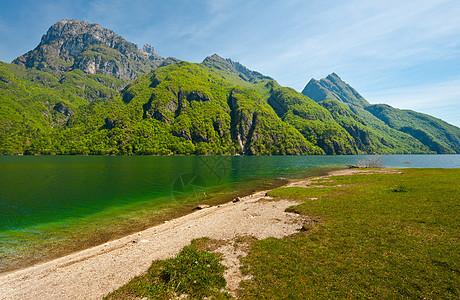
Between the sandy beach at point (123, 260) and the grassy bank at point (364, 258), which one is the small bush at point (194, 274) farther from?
the sandy beach at point (123, 260)

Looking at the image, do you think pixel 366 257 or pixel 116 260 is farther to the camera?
pixel 116 260

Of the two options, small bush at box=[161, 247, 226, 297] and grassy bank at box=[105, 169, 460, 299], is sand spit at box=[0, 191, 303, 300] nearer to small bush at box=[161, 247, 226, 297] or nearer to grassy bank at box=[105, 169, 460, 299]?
grassy bank at box=[105, 169, 460, 299]

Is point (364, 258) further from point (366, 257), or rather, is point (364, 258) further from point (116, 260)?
Result: point (116, 260)

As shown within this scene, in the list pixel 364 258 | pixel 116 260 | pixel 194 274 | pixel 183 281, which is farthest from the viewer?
pixel 116 260

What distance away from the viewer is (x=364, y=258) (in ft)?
39.7

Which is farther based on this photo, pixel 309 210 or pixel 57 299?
pixel 309 210

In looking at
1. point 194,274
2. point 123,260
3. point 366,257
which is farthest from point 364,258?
point 123,260

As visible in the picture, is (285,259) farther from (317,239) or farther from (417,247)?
(417,247)

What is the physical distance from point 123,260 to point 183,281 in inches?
284

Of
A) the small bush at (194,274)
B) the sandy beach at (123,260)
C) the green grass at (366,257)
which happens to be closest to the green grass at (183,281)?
the small bush at (194,274)

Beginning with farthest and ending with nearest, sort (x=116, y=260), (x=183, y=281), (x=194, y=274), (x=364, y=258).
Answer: (x=116, y=260) < (x=364, y=258) < (x=194, y=274) < (x=183, y=281)

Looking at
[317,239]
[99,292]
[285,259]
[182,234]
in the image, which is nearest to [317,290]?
[285,259]

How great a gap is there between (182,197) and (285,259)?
34.3 m

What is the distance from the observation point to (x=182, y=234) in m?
20.0
